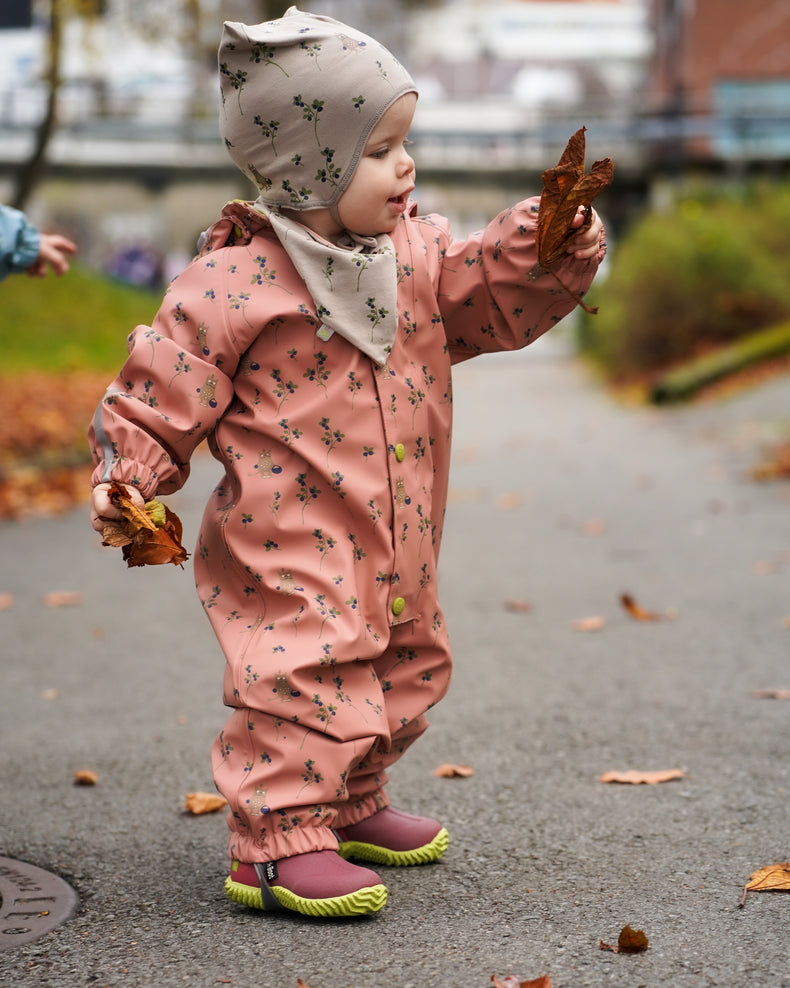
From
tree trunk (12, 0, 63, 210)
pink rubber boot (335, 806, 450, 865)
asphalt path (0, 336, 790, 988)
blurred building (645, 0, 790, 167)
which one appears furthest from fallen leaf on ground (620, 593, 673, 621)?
blurred building (645, 0, 790, 167)

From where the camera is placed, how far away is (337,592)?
8.18 ft

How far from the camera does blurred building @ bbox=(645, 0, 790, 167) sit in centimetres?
3656

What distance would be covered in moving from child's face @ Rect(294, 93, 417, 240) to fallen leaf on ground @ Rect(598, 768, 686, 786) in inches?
58.5

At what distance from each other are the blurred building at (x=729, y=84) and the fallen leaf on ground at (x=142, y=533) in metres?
37.1

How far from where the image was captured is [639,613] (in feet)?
16.5

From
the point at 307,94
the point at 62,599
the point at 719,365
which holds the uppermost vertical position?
the point at 307,94

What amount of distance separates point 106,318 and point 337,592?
1613cm

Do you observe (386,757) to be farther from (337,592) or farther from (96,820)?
(96,820)

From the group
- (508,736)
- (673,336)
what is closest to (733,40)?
(673,336)

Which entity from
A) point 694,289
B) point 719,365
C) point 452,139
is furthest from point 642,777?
point 452,139

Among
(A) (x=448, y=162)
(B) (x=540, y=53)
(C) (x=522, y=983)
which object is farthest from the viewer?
(B) (x=540, y=53)

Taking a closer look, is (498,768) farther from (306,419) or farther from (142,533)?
(142,533)

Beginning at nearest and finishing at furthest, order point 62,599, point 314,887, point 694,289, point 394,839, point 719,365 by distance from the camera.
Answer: point 314,887
point 394,839
point 62,599
point 719,365
point 694,289

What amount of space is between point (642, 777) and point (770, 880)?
0.70 meters
